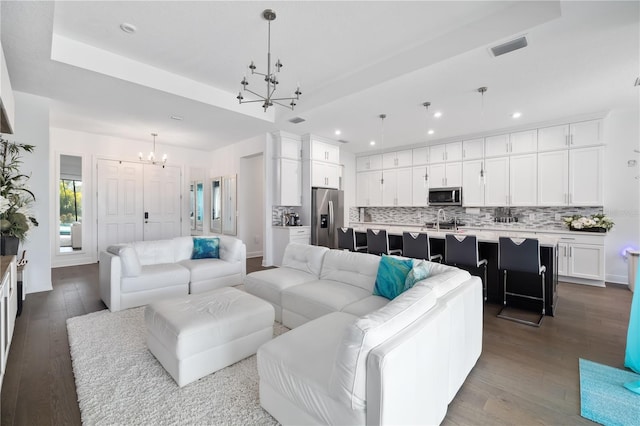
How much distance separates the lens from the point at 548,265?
3371mm

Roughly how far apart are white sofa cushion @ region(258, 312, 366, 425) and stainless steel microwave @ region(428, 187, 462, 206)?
521 cm

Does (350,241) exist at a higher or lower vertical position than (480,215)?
lower

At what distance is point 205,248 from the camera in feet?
14.5

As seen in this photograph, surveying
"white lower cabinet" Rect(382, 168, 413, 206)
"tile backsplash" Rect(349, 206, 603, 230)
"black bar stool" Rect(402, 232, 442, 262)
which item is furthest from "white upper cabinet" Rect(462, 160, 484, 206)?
"black bar stool" Rect(402, 232, 442, 262)

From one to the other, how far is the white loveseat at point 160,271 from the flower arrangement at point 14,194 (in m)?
0.86

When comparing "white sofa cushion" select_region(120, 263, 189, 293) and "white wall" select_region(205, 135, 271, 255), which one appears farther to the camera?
"white wall" select_region(205, 135, 271, 255)

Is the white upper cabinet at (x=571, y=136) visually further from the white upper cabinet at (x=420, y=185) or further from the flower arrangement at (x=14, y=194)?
the flower arrangement at (x=14, y=194)

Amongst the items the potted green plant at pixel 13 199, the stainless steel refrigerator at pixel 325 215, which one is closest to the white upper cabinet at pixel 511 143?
the stainless steel refrigerator at pixel 325 215

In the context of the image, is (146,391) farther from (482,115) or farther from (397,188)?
(397,188)

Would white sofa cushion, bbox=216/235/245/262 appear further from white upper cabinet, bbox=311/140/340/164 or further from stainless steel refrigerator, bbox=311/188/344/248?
white upper cabinet, bbox=311/140/340/164

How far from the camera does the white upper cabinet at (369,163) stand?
7.63 meters

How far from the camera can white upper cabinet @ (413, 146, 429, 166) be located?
6695 millimetres

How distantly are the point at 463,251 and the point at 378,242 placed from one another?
1.23 meters

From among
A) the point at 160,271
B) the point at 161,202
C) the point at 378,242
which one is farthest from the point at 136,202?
the point at 378,242
